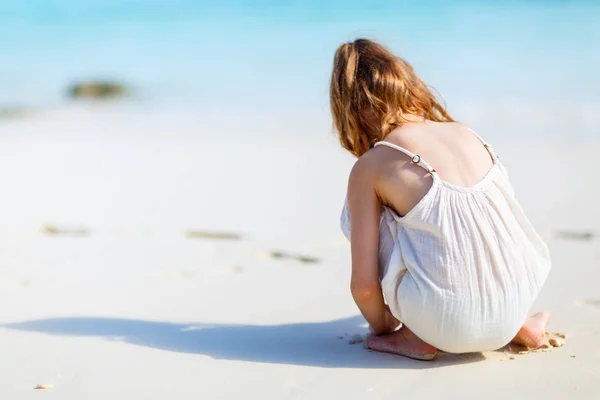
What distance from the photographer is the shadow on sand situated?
91.2 inches

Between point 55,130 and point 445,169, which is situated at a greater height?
point 445,169

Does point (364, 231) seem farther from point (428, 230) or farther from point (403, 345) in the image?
point (403, 345)

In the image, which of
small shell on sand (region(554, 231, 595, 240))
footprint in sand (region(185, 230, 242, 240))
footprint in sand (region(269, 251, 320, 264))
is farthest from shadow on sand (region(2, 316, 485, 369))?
small shell on sand (region(554, 231, 595, 240))

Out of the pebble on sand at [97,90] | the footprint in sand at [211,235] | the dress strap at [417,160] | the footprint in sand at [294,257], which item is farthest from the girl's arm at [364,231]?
the pebble on sand at [97,90]

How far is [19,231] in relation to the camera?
4.21 meters

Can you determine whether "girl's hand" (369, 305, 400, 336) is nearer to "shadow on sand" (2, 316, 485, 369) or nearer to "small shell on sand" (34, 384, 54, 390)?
"shadow on sand" (2, 316, 485, 369)

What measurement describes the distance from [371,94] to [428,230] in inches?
17.7

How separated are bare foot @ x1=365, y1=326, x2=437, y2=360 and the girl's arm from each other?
132 millimetres

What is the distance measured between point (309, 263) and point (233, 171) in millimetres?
2454

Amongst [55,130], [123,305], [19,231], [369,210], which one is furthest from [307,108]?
[369,210]

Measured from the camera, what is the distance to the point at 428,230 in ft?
7.23

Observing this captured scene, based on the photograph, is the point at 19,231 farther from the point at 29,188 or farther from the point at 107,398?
the point at 107,398

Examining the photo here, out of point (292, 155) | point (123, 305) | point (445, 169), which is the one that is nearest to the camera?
point (445, 169)

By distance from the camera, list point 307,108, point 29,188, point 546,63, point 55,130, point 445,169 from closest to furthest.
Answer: point 445,169 → point 29,188 → point 55,130 → point 307,108 → point 546,63
